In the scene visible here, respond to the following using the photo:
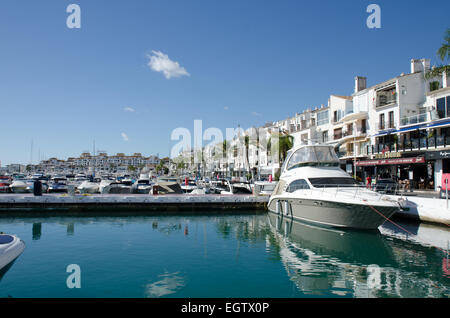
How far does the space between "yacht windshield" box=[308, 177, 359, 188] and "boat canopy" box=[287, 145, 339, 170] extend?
2.35 m

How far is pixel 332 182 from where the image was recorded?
70.0ft

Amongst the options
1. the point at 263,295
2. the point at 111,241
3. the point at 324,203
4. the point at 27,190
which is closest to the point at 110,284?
the point at 263,295

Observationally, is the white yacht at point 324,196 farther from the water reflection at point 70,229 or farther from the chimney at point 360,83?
the chimney at point 360,83

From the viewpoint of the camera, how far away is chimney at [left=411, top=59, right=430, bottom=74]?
1515 inches

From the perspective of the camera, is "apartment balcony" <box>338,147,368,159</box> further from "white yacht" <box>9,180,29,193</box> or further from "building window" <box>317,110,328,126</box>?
"white yacht" <box>9,180,29,193</box>

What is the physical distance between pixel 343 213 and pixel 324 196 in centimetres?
159

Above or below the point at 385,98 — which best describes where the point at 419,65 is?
above

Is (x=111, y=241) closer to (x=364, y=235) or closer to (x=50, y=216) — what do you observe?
(x=50, y=216)

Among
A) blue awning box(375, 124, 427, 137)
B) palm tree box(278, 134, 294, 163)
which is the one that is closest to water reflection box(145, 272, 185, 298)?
blue awning box(375, 124, 427, 137)

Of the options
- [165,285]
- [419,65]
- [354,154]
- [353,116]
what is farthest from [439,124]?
[165,285]

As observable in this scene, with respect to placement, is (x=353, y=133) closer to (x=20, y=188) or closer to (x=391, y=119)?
(x=391, y=119)

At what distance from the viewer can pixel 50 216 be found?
26.5m

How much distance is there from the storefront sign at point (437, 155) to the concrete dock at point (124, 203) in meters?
17.4

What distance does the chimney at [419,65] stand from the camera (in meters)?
38.5
